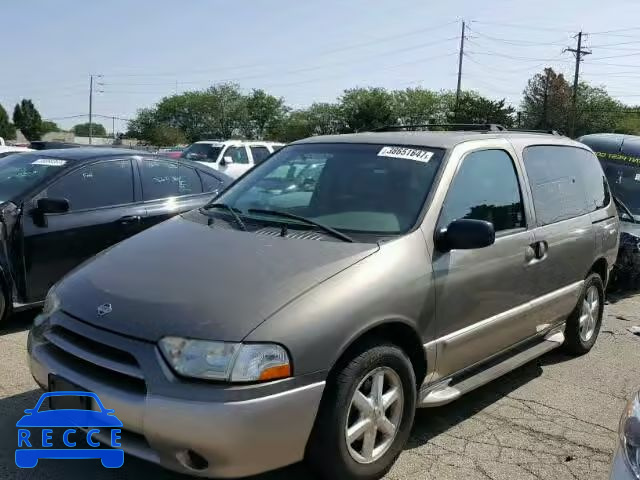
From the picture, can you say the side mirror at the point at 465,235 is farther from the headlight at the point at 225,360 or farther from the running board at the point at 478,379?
the headlight at the point at 225,360

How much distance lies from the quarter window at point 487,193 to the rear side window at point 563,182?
261 mm

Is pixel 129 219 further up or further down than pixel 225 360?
further up

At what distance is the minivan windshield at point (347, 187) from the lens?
11.7ft

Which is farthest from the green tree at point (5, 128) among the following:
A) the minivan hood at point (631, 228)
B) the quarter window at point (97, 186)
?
the minivan hood at point (631, 228)

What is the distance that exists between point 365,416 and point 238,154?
15410 mm

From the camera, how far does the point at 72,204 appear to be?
5711 millimetres

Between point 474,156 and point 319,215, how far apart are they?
1099 millimetres

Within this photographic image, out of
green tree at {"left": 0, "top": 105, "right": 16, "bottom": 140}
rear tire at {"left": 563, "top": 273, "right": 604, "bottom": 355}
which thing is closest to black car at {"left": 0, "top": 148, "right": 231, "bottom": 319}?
rear tire at {"left": 563, "top": 273, "right": 604, "bottom": 355}

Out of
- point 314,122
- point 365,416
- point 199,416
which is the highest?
point 314,122

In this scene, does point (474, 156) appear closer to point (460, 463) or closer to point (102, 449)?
point (460, 463)

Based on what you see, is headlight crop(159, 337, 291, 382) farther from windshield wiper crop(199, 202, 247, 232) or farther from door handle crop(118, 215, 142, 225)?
door handle crop(118, 215, 142, 225)

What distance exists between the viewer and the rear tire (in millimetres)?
5176

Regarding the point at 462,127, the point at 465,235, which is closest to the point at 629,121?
the point at 462,127

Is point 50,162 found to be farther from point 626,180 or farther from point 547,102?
point 547,102
